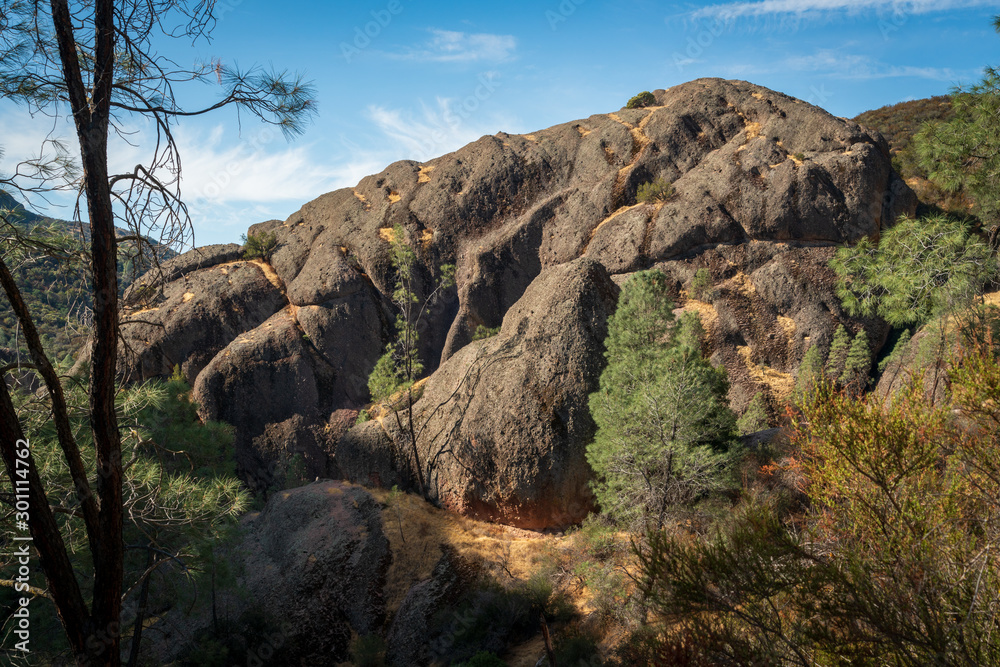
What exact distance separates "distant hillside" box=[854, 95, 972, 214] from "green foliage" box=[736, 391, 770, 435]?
17.7 metres

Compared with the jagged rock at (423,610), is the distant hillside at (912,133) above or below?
above

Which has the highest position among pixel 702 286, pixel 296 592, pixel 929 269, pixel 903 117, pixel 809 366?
pixel 903 117

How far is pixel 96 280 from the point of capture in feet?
16.5

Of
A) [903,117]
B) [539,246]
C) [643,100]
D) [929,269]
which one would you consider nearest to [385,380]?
[539,246]

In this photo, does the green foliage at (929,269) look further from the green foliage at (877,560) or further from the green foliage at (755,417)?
the green foliage at (755,417)

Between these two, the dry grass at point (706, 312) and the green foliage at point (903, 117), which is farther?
the green foliage at point (903, 117)

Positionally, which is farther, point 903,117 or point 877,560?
point 903,117

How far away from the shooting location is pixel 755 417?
24078 mm

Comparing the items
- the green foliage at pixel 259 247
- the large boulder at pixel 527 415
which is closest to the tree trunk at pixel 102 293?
the large boulder at pixel 527 415

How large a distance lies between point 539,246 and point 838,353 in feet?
61.3

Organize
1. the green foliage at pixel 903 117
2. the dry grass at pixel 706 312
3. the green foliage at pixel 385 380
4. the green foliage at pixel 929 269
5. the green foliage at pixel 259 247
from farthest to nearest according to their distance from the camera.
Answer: the green foliage at pixel 903 117 → the green foliage at pixel 259 247 → the dry grass at pixel 706 312 → the green foliage at pixel 385 380 → the green foliage at pixel 929 269

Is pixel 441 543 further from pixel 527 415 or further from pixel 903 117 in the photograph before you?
pixel 903 117

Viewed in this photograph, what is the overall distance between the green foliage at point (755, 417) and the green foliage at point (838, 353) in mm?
3878

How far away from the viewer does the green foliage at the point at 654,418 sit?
43.8 ft
